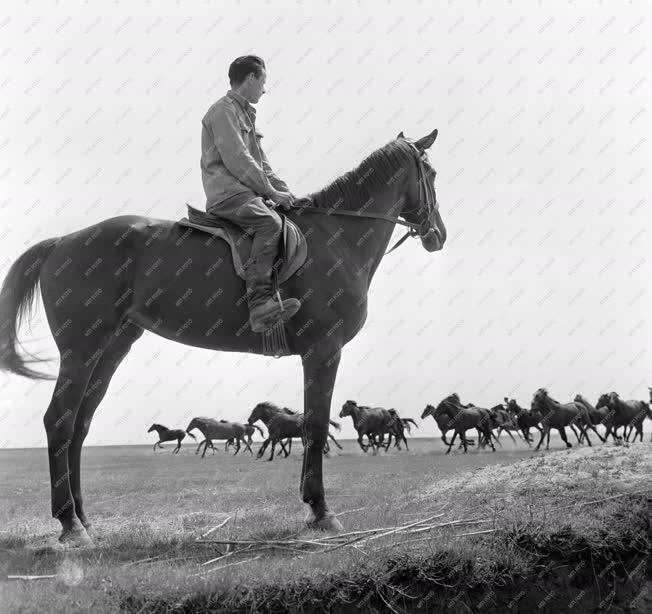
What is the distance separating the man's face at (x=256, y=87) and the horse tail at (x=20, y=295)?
263cm

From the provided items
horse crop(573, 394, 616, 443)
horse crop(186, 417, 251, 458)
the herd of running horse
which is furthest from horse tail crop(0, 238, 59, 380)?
horse crop(186, 417, 251, 458)

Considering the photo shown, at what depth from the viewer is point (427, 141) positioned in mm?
7582

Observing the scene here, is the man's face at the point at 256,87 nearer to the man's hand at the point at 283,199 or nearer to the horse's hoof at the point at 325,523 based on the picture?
the man's hand at the point at 283,199

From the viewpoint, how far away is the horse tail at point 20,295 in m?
7.34

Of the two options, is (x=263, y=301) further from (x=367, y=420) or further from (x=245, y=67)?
(x=367, y=420)

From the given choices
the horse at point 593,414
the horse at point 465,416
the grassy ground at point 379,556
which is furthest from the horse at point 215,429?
the grassy ground at point 379,556

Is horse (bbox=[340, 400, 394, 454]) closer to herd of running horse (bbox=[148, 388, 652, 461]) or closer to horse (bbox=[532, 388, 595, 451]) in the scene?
herd of running horse (bbox=[148, 388, 652, 461])

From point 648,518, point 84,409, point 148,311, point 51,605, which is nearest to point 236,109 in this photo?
point 148,311

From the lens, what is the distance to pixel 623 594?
5.67 metres

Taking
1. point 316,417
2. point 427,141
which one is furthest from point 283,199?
point 316,417

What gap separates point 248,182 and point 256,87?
3.40ft

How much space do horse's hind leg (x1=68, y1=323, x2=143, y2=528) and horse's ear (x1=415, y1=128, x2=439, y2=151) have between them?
3.70 meters

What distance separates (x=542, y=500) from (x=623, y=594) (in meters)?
1.64

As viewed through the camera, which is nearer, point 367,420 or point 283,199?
point 283,199
